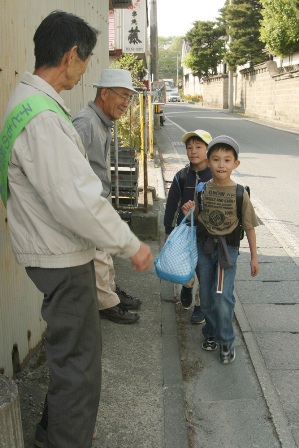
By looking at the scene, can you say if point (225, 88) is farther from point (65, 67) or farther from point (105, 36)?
point (65, 67)

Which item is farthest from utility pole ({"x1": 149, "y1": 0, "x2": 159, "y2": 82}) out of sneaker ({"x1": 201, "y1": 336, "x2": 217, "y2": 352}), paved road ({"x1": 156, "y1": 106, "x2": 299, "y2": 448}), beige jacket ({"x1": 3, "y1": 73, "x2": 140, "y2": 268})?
beige jacket ({"x1": 3, "y1": 73, "x2": 140, "y2": 268})

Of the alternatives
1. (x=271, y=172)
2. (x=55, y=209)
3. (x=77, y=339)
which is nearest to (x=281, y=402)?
(x=77, y=339)

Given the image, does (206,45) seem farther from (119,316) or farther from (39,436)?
(39,436)

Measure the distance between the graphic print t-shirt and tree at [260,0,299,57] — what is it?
25212 mm

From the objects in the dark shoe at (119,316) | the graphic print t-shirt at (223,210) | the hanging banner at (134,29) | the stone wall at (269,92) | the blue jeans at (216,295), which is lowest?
the dark shoe at (119,316)

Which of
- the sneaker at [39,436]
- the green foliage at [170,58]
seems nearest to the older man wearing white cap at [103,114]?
the sneaker at [39,436]

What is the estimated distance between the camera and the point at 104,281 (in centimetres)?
435

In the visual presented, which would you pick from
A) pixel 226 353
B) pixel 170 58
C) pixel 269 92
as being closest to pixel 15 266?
pixel 226 353

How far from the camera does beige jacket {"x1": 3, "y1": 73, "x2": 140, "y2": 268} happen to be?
82.8 inches

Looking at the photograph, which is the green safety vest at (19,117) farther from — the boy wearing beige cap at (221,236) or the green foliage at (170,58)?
the green foliage at (170,58)

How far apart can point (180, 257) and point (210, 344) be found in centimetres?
81

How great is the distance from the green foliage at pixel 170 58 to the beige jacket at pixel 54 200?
5493 inches

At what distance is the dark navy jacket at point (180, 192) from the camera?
4.48 m

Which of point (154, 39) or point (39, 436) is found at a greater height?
point (154, 39)
